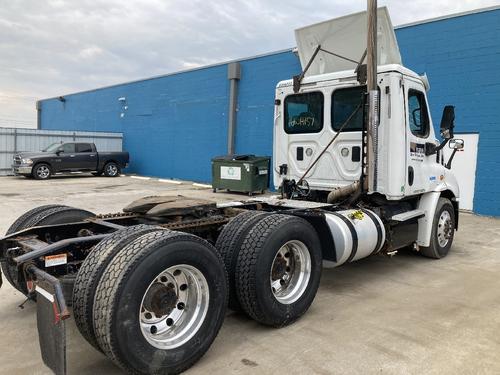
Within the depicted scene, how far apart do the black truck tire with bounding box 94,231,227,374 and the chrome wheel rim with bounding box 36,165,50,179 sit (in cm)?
1935

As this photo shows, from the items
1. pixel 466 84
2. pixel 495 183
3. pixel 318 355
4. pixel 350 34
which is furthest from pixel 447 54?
pixel 318 355

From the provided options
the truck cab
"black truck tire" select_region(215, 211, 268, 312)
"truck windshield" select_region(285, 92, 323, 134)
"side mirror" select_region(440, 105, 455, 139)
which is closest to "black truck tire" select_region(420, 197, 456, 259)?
the truck cab

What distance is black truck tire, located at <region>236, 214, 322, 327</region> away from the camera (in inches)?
149

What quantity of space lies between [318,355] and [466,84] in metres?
10.7

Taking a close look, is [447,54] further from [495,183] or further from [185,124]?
[185,124]

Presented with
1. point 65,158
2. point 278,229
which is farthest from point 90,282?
point 65,158

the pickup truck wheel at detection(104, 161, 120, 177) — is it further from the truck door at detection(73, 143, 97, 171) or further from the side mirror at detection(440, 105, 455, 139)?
the side mirror at detection(440, 105, 455, 139)

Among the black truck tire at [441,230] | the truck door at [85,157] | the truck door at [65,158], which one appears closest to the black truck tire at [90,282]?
the black truck tire at [441,230]

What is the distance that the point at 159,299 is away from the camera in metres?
3.19

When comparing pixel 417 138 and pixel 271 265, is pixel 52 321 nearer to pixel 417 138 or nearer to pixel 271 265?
pixel 271 265

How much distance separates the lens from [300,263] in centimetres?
429

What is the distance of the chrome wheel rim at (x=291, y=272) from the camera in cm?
411

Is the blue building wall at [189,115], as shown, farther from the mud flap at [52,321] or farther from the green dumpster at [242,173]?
the mud flap at [52,321]

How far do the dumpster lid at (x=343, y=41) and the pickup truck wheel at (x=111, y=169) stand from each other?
1785 centimetres
